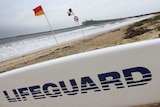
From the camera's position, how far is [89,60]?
2.21 m

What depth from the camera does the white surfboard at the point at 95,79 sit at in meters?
2.08

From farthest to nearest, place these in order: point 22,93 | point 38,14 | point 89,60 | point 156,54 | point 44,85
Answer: point 38,14 → point 22,93 → point 44,85 → point 89,60 → point 156,54

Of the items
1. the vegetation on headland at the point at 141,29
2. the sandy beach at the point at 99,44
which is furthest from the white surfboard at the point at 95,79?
the vegetation on headland at the point at 141,29

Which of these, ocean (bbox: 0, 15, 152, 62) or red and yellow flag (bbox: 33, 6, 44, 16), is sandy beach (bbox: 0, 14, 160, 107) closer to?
red and yellow flag (bbox: 33, 6, 44, 16)

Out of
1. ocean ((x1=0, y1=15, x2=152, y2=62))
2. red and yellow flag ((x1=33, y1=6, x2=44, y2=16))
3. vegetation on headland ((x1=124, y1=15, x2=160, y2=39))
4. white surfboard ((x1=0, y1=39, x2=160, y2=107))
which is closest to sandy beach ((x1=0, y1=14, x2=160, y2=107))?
vegetation on headland ((x1=124, y1=15, x2=160, y2=39))

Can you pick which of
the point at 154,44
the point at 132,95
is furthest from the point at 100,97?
the point at 154,44

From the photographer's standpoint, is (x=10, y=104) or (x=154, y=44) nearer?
(x=154, y=44)

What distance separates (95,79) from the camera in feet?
7.23

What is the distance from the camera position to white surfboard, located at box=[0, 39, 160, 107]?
6.82 ft

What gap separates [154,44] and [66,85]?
2.90ft

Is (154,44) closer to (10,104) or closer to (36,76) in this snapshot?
(36,76)

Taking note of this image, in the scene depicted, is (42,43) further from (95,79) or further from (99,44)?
(95,79)

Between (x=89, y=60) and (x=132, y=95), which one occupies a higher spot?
(x=89, y=60)

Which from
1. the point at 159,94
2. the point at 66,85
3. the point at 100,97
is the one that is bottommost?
the point at 159,94
